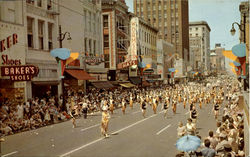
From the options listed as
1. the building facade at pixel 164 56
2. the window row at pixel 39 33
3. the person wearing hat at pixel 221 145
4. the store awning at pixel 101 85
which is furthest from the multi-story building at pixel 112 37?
the person wearing hat at pixel 221 145

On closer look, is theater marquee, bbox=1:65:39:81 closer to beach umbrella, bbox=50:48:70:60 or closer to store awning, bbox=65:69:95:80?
beach umbrella, bbox=50:48:70:60

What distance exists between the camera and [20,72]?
21219mm

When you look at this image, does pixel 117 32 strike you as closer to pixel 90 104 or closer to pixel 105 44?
pixel 105 44

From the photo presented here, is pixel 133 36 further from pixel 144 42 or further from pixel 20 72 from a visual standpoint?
pixel 20 72

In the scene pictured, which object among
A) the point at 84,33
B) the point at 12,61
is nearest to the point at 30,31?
the point at 12,61

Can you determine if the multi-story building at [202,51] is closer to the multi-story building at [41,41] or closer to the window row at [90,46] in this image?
the window row at [90,46]

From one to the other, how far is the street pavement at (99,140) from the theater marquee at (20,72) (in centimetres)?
379

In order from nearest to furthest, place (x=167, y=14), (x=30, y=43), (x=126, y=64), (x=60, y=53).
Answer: (x=60, y=53) < (x=30, y=43) < (x=126, y=64) < (x=167, y=14)

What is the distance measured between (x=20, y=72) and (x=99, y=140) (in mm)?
8243

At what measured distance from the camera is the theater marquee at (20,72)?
2097 cm

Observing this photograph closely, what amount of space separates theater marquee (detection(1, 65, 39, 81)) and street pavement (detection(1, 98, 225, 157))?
379cm

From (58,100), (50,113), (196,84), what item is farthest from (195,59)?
(50,113)

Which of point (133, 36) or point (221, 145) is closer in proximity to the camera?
point (221, 145)

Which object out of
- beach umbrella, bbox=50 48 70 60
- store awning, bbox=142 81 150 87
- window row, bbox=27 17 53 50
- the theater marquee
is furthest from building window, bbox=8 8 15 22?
store awning, bbox=142 81 150 87
